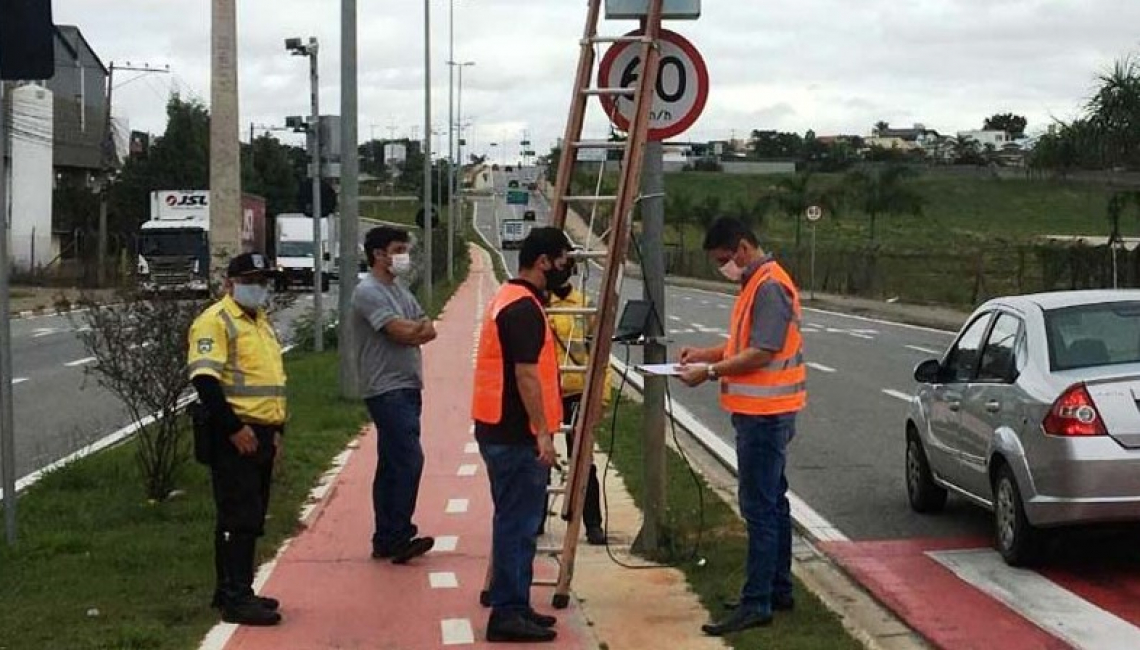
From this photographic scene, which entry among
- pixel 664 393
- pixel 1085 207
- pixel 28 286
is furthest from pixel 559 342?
pixel 1085 207

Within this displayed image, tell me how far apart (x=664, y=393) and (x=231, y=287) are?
2.55 meters

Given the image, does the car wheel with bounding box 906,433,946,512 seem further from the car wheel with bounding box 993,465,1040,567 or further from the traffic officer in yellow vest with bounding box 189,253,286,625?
the traffic officer in yellow vest with bounding box 189,253,286,625

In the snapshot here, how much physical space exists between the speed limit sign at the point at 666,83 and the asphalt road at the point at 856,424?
171 cm

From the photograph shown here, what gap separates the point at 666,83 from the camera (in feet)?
27.0

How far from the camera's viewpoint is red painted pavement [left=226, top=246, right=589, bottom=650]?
22.8ft

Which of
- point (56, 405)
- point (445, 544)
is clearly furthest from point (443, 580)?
point (56, 405)

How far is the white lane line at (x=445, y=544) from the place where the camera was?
900 cm

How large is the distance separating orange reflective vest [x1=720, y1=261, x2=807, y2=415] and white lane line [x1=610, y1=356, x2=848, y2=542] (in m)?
1.87

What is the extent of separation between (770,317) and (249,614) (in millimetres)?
2841

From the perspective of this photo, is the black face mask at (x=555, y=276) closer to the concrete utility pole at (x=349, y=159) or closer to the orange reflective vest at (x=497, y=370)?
the orange reflective vest at (x=497, y=370)

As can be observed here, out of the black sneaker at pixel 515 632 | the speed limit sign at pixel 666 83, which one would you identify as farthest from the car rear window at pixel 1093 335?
the black sneaker at pixel 515 632

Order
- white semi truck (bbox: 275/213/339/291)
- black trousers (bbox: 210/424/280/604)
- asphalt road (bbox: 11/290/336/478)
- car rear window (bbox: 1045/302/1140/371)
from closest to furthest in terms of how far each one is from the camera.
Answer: black trousers (bbox: 210/424/280/604), car rear window (bbox: 1045/302/1140/371), asphalt road (bbox: 11/290/336/478), white semi truck (bbox: 275/213/339/291)

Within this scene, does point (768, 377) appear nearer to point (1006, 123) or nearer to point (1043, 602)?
point (1043, 602)

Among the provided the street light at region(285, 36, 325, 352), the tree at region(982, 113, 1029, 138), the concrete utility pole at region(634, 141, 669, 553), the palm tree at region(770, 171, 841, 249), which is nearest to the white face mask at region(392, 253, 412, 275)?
the concrete utility pole at region(634, 141, 669, 553)
